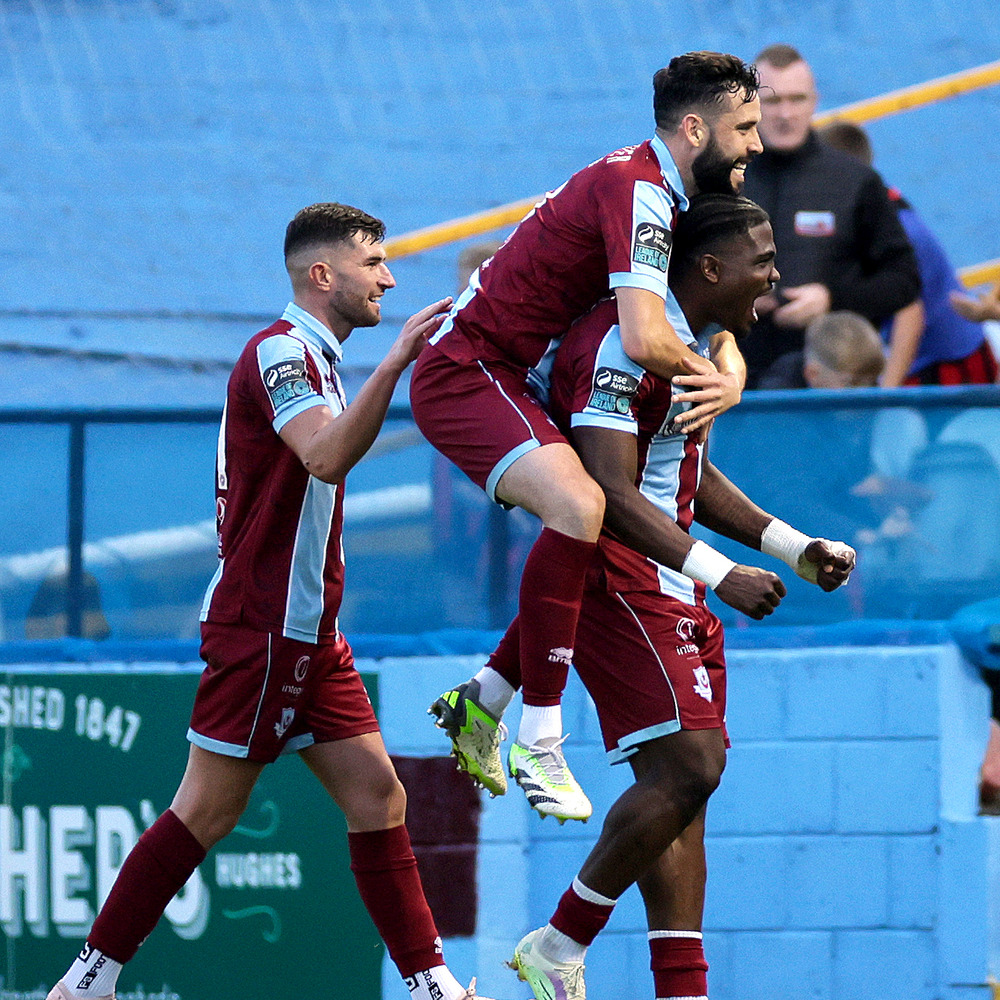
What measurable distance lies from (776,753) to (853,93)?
211 inches

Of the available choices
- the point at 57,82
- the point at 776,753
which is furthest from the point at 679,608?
the point at 57,82

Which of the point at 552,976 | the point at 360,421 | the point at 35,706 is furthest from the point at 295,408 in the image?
the point at 35,706

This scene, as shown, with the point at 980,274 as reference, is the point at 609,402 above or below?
below

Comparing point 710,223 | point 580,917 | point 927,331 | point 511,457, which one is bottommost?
point 580,917

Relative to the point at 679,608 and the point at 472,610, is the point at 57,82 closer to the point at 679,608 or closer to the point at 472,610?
the point at 472,610

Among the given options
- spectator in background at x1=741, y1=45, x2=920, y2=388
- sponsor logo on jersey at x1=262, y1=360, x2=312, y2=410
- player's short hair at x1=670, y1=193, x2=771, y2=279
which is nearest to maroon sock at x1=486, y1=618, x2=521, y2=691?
sponsor logo on jersey at x1=262, y1=360, x2=312, y2=410

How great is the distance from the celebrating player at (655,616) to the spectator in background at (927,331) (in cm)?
261

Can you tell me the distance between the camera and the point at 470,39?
955cm

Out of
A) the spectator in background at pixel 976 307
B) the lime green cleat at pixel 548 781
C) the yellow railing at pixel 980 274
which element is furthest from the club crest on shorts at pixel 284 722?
the yellow railing at pixel 980 274

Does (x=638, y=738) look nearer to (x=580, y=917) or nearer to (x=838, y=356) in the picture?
(x=580, y=917)

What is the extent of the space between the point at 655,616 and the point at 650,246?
874mm

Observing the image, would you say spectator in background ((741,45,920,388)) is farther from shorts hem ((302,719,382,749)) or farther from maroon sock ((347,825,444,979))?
maroon sock ((347,825,444,979))

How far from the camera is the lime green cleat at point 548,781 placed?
3.64m

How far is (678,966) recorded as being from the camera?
390 centimetres
